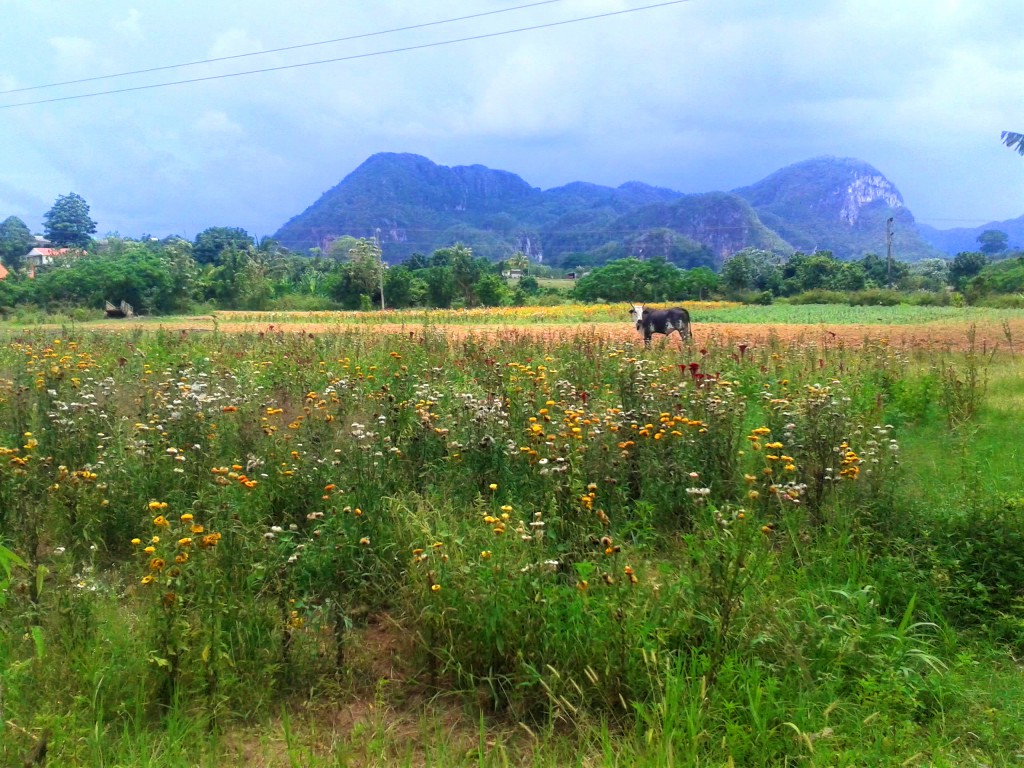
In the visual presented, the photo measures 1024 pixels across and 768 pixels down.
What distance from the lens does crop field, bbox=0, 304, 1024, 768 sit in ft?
9.16

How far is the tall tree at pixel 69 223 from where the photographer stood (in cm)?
9338

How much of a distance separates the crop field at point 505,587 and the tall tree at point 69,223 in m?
102

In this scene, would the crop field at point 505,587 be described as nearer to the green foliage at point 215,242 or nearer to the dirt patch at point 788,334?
the dirt patch at point 788,334

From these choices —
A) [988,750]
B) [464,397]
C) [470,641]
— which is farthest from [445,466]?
[988,750]

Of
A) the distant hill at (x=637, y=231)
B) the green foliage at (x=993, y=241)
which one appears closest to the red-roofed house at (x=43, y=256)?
the distant hill at (x=637, y=231)

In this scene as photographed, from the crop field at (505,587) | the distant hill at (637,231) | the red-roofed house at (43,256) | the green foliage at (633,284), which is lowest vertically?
the crop field at (505,587)

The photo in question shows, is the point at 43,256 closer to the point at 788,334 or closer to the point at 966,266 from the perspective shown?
the point at 788,334

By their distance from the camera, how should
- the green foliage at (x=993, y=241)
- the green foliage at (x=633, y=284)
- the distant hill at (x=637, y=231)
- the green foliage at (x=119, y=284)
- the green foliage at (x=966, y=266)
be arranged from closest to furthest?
the green foliage at (x=119, y=284)
the green foliage at (x=966, y=266)
the green foliage at (x=633, y=284)
the green foliage at (x=993, y=241)
the distant hill at (x=637, y=231)

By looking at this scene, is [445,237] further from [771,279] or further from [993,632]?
[993,632]

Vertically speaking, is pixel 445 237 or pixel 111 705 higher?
pixel 445 237

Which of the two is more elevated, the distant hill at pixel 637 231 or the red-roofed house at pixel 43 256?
the distant hill at pixel 637 231

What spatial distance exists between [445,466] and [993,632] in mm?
3156

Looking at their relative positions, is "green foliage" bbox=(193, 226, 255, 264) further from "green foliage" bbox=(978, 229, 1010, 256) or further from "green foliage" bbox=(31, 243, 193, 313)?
"green foliage" bbox=(978, 229, 1010, 256)

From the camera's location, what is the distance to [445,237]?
167375 mm
